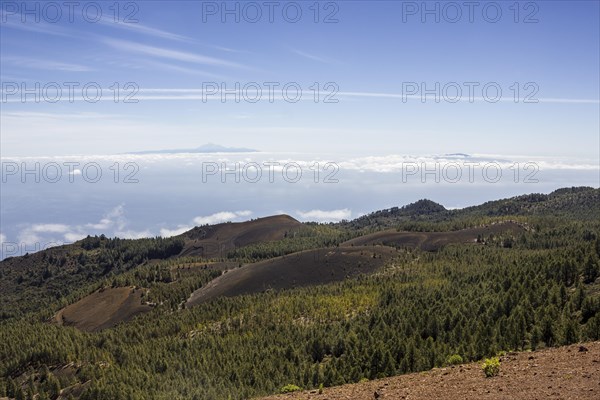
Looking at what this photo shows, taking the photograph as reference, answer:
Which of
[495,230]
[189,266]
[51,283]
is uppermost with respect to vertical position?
[495,230]

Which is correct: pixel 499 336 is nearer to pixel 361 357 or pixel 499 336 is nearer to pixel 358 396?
pixel 361 357

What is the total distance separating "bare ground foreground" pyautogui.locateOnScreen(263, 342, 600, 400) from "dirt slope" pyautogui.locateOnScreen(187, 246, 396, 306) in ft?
270

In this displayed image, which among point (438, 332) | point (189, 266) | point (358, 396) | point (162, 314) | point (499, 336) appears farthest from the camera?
point (189, 266)

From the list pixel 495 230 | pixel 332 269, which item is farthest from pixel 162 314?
pixel 495 230

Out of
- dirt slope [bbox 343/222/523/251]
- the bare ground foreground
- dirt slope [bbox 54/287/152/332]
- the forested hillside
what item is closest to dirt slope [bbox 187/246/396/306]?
the forested hillside

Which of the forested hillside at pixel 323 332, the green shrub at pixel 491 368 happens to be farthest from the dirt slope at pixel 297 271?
the green shrub at pixel 491 368

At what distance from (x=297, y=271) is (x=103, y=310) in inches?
1781

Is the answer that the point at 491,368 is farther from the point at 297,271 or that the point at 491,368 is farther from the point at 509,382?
the point at 297,271

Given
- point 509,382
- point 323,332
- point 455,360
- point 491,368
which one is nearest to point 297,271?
point 323,332

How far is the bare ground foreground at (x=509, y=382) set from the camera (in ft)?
76.6

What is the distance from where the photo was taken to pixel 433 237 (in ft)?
497

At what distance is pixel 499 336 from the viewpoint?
41.1 metres

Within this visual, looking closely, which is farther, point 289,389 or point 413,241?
point 413,241

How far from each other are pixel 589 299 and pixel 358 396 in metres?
25.3
